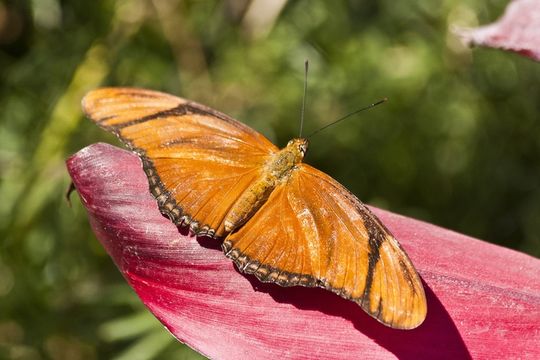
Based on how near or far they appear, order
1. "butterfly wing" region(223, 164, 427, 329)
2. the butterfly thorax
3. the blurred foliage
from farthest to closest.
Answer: the blurred foliage
the butterfly thorax
"butterfly wing" region(223, 164, 427, 329)

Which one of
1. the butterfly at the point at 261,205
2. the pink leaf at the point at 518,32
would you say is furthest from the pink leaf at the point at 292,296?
the pink leaf at the point at 518,32

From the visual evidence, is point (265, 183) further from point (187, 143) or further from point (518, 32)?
point (518, 32)

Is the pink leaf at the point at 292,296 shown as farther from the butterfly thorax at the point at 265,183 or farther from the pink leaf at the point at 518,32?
the pink leaf at the point at 518,32

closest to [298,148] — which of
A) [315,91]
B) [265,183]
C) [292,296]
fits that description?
[265,183]

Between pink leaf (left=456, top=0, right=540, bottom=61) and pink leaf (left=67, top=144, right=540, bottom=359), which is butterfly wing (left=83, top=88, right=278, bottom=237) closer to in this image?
pink leaf (left=67, top=144, right=540, bottom=359)

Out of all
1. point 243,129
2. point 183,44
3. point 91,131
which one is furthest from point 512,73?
point 243,129

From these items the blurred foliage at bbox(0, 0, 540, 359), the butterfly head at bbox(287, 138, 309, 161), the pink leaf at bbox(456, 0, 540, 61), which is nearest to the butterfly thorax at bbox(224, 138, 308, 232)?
the butterfly head at bbox(287, 138, 309, 161)
